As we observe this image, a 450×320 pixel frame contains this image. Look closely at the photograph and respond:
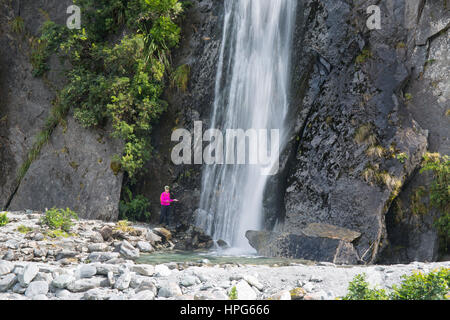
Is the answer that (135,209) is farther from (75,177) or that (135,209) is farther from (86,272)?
(86,272)

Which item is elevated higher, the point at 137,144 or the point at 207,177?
the point at 137,144

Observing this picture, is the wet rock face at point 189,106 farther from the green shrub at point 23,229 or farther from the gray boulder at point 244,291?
the gray boulder at point 244,291

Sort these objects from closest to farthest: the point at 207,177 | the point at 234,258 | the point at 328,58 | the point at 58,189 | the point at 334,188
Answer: the point at 234,258, the point at 334,188, the point at 328,58, the point at 207,177, the point at 58,189

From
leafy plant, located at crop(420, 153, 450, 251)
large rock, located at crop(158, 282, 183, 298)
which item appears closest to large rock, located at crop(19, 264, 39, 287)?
large rock, located at crop(158, 282, 183, 298)

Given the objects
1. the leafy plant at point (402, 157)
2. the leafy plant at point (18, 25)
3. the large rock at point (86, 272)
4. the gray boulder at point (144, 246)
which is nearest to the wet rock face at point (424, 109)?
the leafy plant at point (402, 157)

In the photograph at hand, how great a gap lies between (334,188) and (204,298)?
676cm

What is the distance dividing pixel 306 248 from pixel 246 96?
5.79 metres

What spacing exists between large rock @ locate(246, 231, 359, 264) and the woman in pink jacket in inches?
150

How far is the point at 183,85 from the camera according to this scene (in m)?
14.6

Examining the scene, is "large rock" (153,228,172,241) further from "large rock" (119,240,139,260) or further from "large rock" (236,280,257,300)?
"large rock" (236,280,257,300)

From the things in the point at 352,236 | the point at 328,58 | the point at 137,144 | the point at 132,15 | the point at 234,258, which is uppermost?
the point at 132,15

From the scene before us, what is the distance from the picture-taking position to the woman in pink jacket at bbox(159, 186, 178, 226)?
13.1 metres

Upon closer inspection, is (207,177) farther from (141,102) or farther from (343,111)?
(343,111)

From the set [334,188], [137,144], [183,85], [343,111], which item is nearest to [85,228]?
[137,144]
